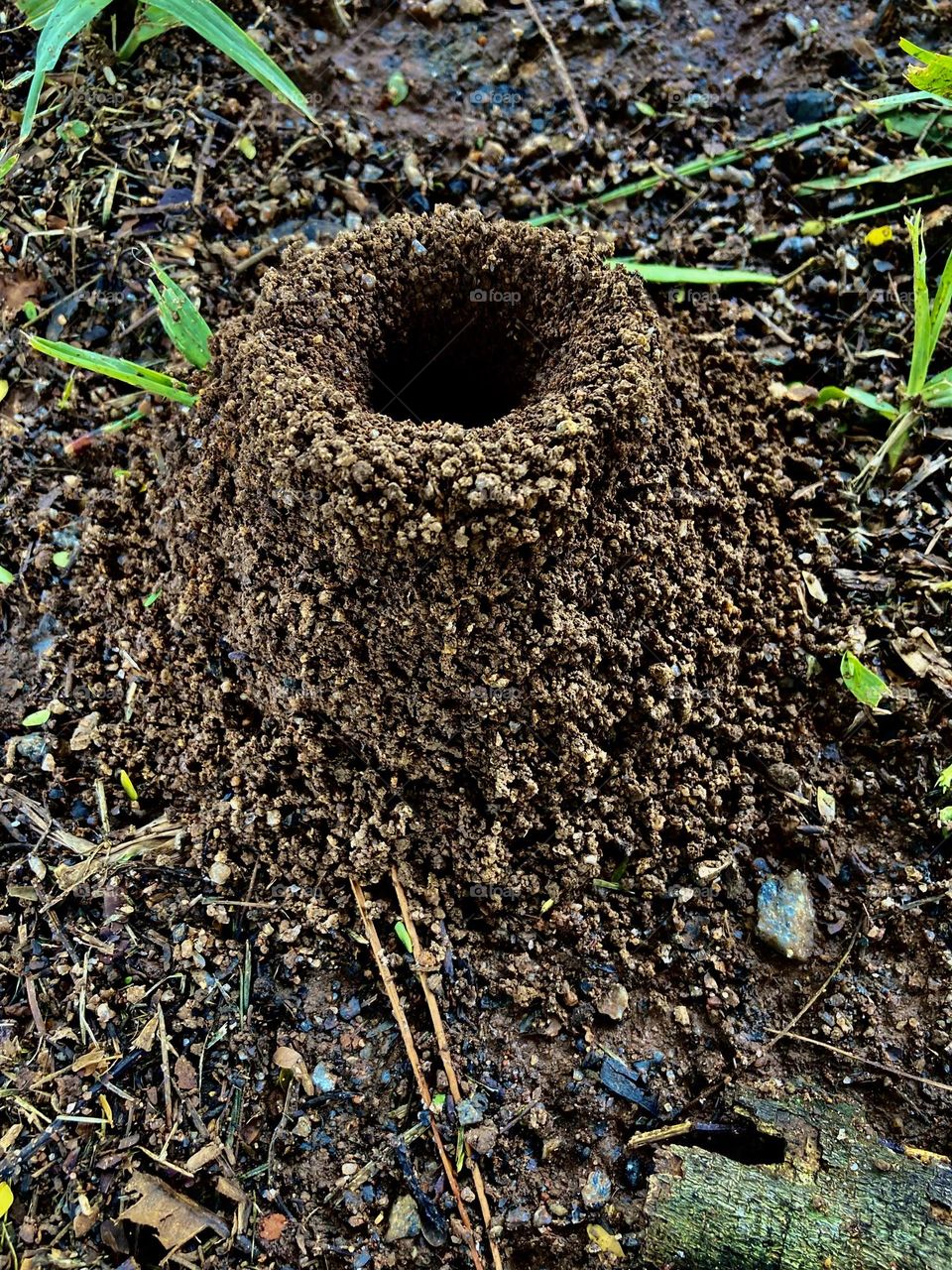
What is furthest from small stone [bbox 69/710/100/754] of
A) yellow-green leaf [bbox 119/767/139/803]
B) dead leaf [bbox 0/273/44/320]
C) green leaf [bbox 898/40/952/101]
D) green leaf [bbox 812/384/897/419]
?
green leaf [bbox 898/40/952/101]

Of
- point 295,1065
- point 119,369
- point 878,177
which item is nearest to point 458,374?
point 119,369

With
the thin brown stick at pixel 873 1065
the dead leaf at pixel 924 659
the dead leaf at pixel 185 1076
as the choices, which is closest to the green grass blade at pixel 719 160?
the dead leaf at pixel 924 659

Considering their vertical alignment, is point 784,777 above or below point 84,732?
below

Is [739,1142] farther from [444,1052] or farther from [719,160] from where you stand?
[719,160]

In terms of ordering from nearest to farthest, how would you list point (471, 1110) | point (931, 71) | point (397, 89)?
point (471, 1110) < point (931, 71) < point (397, 89)

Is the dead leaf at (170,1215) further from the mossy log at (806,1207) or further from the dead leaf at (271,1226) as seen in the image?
the mossy log at (806,1207)

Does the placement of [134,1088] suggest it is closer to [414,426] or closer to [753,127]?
[414,426]

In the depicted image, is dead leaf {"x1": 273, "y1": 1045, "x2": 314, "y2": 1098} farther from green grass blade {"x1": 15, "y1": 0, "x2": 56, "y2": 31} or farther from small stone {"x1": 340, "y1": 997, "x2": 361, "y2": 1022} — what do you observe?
green grass blade {"x1": 15, "y1": 0, "x2": 56, "y2": 31}
